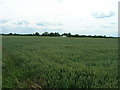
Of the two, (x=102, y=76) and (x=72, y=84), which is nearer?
(x=72, y=84)

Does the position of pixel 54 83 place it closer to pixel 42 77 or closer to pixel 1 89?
pixel 42 77

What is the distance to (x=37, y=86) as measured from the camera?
6098 millimetres

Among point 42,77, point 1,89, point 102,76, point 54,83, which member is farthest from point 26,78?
point 102,76

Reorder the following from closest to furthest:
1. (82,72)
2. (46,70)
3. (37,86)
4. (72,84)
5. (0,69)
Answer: (72,84)
(37,86)
(82,72)
(46,70)
(0,69)

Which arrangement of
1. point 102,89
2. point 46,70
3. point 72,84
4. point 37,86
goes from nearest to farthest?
point 102,89, point 72,84, point 37,86, point 46,70

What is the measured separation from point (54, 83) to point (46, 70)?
A: 167 centimetres

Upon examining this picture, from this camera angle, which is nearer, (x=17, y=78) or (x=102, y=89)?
(x=102, y=89)

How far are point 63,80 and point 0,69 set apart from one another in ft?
12.5

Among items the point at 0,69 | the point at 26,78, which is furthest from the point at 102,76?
the point at 0,69

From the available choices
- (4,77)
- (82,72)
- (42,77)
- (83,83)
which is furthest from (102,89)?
(4,77)

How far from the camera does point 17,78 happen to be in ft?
23.6

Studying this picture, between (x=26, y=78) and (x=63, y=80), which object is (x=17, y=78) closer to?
(x=26, y=78)

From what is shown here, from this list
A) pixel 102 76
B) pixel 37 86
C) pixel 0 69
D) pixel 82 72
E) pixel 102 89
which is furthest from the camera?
pixel 0 69

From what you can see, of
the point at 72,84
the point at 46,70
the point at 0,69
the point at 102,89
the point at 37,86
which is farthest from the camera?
the point at 0,69
